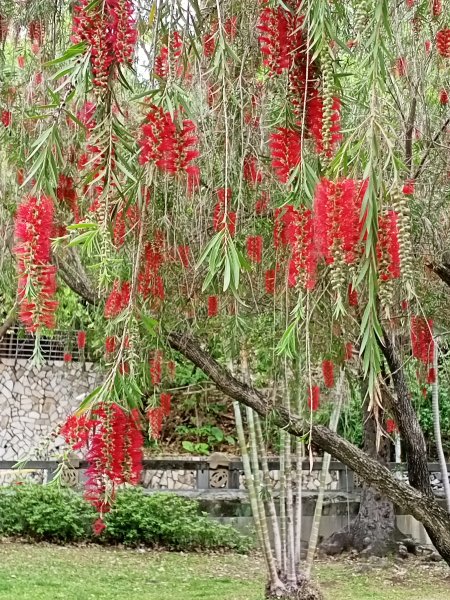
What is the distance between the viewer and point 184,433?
11391 mm

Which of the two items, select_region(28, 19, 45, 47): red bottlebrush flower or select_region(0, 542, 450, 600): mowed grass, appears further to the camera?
select_region(0, 542, 450, 600): mowed grass

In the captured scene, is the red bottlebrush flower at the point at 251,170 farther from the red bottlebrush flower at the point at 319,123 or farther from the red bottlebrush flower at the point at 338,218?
the red bottlebrush flower at the point at 338,218

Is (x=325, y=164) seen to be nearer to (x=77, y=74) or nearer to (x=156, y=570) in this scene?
(x=77, y=74)

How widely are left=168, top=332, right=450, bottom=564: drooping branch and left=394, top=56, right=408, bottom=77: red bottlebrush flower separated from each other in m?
1.71

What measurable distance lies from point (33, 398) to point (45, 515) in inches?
141

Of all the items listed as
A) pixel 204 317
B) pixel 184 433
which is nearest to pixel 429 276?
pixel 204 317

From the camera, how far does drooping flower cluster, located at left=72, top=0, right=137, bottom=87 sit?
66.6 inches

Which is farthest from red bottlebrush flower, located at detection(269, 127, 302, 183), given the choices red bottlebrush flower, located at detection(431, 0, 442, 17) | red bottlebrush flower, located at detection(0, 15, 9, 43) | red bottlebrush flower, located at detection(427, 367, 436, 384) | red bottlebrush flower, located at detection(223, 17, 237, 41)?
red bottlebrush flower, located at detection(427, 367, 436, 384)

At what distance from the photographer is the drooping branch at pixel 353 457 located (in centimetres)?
418

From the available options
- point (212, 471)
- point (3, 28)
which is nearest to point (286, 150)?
point (3, 28)

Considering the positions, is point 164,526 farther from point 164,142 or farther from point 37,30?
point 164,142

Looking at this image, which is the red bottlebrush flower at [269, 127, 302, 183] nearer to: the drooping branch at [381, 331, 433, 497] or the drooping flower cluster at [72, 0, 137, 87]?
the drooping flower cluster at [72, 0, 137, 87]

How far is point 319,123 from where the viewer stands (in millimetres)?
1766

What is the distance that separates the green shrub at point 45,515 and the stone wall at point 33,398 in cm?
287
